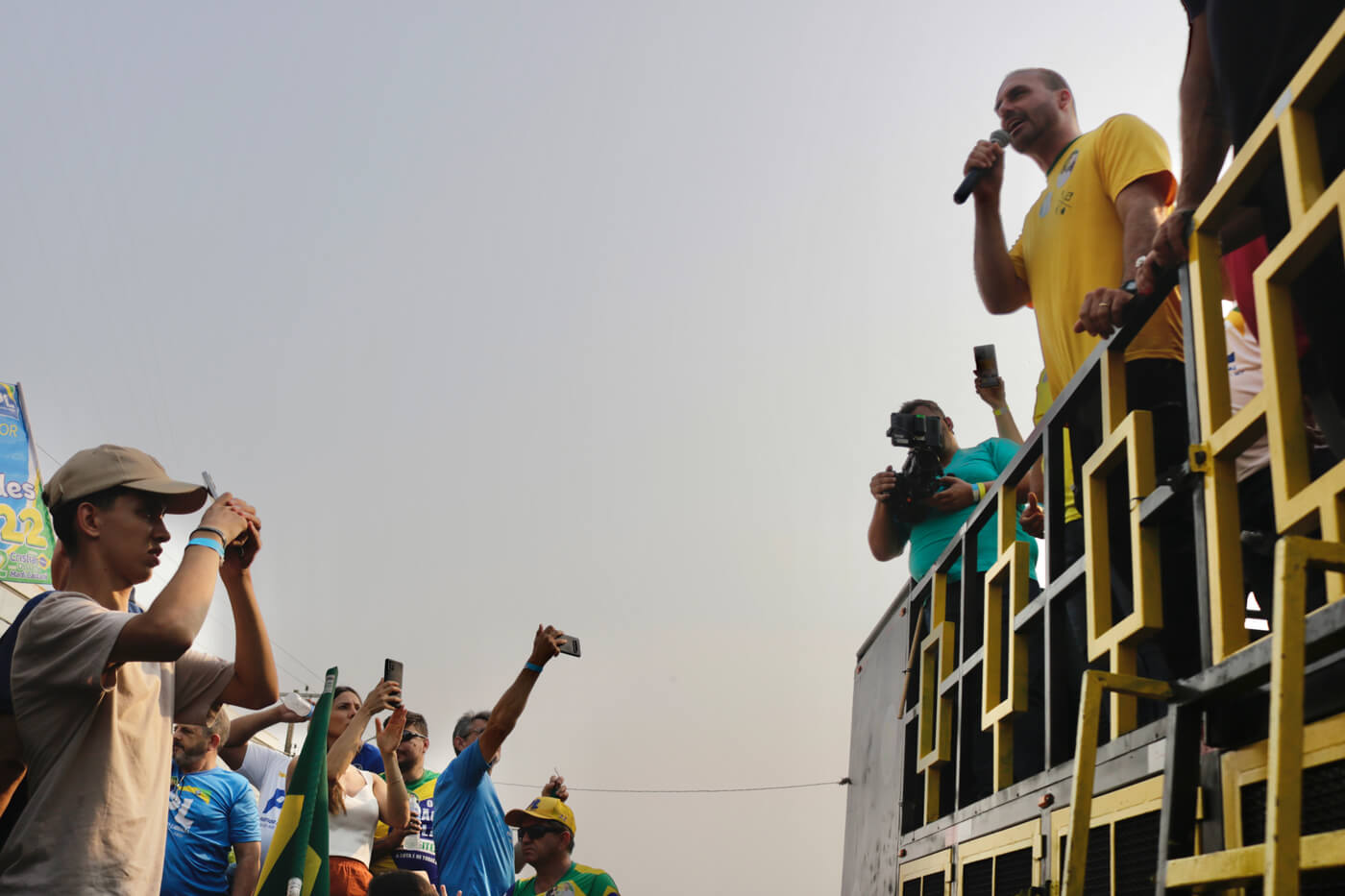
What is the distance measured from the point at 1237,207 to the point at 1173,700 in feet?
2.96

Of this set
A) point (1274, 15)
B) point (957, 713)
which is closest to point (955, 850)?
point (957, 713)

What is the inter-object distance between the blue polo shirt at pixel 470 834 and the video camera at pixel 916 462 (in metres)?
2.03

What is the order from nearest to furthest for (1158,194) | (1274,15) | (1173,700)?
1. (1173,700)
2. (1274,15)
3. (1158,194)

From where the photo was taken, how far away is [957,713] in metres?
3.43

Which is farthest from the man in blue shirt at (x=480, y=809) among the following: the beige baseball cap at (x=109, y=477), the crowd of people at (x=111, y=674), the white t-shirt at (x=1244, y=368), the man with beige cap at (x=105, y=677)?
the white t-shirt at (x=1244, y=368)

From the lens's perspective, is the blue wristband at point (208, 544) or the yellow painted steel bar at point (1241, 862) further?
the blue wristband at point (208, 544)

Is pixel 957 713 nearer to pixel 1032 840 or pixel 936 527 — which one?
pixel 1032 840

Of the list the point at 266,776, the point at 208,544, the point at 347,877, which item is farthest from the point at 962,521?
the point at 266,776

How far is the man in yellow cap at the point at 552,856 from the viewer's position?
208 inches

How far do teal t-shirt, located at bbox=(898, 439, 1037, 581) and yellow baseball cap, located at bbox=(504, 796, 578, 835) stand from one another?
2.20 m

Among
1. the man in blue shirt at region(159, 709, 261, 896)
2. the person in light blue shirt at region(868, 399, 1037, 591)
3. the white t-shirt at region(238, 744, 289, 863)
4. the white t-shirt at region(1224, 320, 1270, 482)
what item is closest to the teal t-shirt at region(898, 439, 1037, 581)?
the person in light blue shirt at region(868, 399, 1037, 591)

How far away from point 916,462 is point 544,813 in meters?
2.53

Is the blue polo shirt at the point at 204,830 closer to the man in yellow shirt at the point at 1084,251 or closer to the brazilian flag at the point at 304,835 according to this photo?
the brazilian flag at the point at 304,835

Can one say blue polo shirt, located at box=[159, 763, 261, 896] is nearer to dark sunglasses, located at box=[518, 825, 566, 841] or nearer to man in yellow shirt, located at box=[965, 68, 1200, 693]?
dark sunglasses, located at box=[518, 825, 566, 841]
